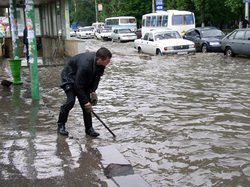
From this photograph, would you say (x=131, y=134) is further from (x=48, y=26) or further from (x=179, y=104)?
(x=48, y=26)

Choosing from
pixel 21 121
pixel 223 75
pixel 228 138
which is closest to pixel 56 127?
pixel 21 121

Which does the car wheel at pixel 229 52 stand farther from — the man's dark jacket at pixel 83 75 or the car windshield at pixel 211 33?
the man's dark jacket at pixel 83 75

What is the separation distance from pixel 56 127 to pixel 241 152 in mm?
3107

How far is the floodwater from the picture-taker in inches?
177

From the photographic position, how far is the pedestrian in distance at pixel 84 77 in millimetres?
5105

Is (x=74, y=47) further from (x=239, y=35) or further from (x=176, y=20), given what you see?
(x=176, y=20)

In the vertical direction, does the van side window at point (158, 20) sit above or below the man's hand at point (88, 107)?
above

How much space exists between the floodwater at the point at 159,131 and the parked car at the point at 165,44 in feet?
21.9

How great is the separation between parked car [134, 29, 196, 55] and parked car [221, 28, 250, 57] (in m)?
1.76

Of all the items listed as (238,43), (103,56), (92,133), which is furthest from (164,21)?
(103,56)

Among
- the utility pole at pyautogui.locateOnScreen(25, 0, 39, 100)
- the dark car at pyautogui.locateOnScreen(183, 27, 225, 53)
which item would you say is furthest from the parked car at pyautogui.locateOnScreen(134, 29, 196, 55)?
the utility pole at pyautogui.locateOnScreen(25, 0, 39, 100)

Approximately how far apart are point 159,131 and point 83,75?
1.86m

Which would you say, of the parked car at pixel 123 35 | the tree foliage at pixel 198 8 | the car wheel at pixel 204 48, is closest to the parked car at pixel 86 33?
the tree foliage at pixel 198 8

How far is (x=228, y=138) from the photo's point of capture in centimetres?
577
